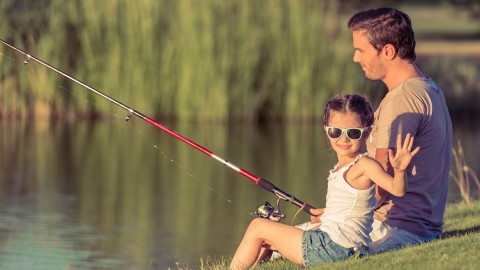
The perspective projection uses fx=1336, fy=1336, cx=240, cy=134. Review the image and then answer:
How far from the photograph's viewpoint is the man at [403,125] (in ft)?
19.9

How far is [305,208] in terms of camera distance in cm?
636

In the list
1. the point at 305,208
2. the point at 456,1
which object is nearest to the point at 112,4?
the point at 305,208

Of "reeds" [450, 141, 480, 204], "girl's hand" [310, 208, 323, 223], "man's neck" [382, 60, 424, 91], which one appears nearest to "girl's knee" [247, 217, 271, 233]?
"girl's hand" [310, 208, 323, 223]

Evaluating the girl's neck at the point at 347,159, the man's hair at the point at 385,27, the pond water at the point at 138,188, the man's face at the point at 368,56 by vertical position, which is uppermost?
the man's hair at the point at 385,27

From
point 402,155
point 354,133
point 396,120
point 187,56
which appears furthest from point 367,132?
point 187,56

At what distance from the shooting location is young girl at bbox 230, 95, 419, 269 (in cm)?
579

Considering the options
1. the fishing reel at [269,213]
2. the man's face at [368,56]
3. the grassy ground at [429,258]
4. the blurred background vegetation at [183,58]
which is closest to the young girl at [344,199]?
the grassy ground at [429,258]

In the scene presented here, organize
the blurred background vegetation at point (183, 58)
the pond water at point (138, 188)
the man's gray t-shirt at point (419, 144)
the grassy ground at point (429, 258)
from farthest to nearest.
→ the blurred background vegetation at point (183, 58)
the pond water at point (138, 188)
the man's gray t-shirt at point (419, 144)
the grassy ground at point (429, 258)

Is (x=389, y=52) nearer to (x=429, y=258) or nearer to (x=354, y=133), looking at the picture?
(x=354, y=133)

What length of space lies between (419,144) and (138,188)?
22.7ft

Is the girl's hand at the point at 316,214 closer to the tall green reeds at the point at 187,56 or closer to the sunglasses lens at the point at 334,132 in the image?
the sunglasses lens at the point at 334,132

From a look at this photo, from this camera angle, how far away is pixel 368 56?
617 centimetres

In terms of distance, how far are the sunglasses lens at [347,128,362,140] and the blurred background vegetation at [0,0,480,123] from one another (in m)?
12.4

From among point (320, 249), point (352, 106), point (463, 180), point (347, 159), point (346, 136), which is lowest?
point (463, 180)
